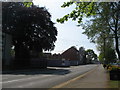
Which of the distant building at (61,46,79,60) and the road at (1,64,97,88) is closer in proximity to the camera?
the road at (1,64,97,88)

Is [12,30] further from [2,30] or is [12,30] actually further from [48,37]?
[48,37]

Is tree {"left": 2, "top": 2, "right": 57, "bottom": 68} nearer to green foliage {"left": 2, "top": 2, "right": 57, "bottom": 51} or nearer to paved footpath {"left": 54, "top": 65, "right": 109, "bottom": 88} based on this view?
green foliage {"left": 2, "top": 2, "right": 57, "bottom": 51}

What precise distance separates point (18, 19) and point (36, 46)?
7.21 metres

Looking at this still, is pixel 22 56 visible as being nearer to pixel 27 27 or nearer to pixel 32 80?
pixel 27 27

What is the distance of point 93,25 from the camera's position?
32.9 m

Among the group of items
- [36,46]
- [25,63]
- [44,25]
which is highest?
[44,25]

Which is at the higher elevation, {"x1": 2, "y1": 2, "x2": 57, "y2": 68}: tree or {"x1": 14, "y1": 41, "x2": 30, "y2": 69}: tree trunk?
{"x1": 2, "y1": 2, "x2": 57, "y2": 68}: tree

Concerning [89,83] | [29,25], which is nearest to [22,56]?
[29,25]

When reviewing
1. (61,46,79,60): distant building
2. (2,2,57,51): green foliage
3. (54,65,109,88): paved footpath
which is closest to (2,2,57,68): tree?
(2,2,57,51): green foliage

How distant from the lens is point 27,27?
4972 centimetres

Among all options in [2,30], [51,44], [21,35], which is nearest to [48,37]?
[51,44]

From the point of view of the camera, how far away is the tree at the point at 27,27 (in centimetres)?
4838

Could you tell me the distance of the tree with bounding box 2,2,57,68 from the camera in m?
48.4

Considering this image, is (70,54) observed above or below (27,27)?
below
